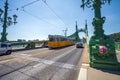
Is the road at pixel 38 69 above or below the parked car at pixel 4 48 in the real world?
below

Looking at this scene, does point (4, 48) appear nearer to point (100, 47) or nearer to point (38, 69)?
point (38, 69)

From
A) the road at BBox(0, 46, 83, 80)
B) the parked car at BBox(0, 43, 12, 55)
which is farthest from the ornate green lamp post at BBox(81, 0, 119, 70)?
the parked car at BBox(0, 43, 12, 55)

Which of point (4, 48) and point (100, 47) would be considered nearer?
point (100, 47)

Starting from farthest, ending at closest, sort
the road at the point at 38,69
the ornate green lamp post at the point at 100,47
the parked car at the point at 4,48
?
the parked car at the point at 4,48
the ornate green lamp post at the point at 100,47
the road at the point at 38,69

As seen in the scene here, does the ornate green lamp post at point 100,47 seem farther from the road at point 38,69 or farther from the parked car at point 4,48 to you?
the parked car at point 4,48

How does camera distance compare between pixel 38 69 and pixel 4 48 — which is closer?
pixel 38 69

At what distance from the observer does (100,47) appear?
9742mm

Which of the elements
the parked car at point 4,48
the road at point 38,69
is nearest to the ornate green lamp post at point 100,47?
the road at point 38,69

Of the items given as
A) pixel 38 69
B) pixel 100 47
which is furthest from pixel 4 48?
pixel 100 47

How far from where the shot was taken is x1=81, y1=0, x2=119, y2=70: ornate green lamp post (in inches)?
373

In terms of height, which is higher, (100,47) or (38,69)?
(100,47)

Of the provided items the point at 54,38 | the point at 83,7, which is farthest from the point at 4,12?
the point at 83,7

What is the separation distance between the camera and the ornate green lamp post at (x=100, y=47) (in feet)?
31.1

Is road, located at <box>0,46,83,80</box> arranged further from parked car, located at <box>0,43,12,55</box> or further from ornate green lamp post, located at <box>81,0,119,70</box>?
parked car, located at <box>0,43,12,55</box>
